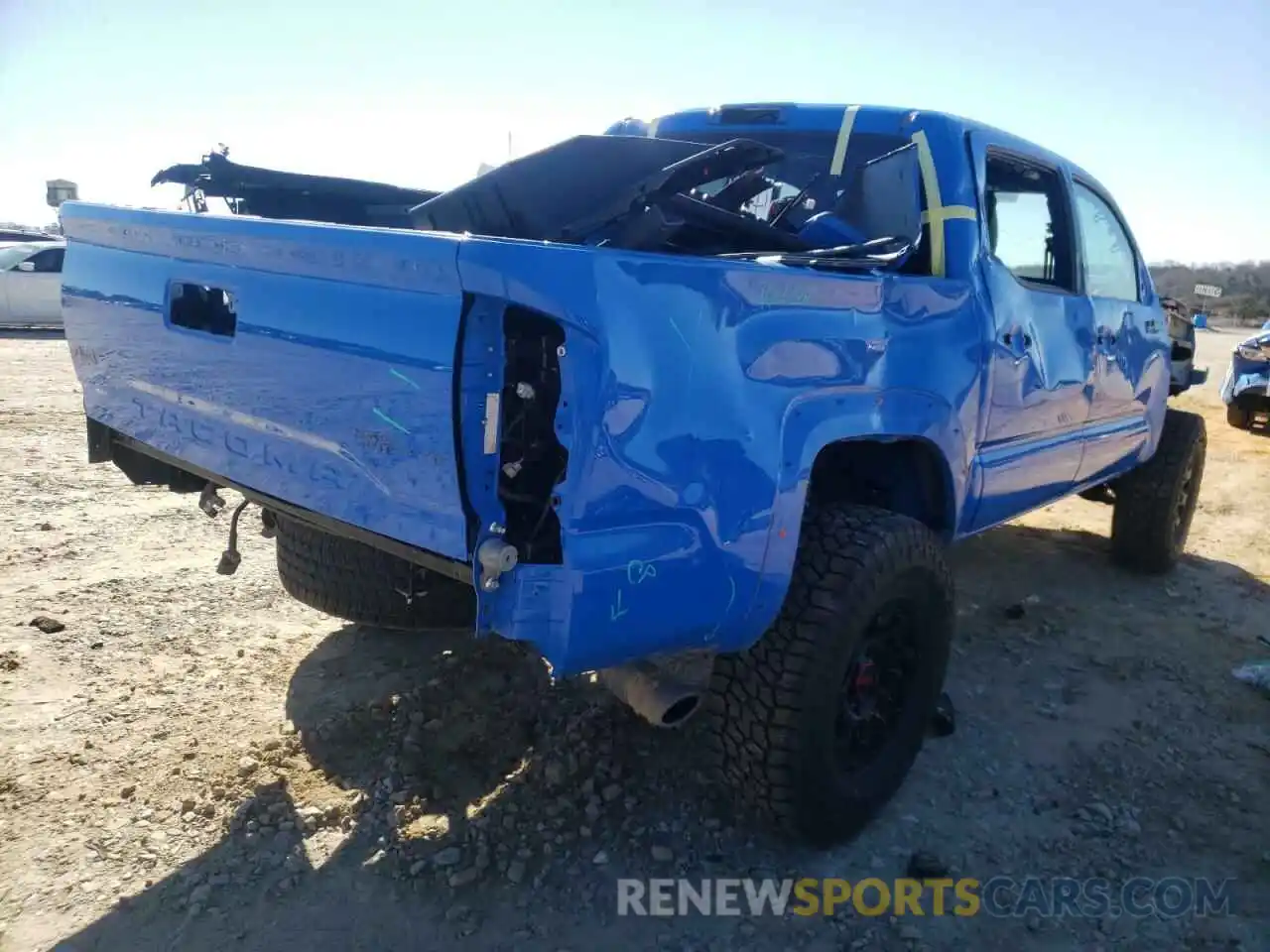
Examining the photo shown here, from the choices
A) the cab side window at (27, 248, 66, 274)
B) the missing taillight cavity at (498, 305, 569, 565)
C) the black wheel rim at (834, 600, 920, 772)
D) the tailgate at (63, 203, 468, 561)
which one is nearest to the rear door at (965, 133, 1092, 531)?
the black wheel rim at (834, 600, 920, 772)

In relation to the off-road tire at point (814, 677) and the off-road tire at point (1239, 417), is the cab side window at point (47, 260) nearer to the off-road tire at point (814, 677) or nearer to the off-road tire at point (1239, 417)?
the off-road tire at point (814, 677)

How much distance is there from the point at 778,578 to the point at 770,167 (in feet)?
6.50

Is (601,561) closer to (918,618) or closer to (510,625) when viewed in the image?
(510,625)

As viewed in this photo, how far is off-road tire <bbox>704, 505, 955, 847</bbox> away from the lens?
7.95 feet

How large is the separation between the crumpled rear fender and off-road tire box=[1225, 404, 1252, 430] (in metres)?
10.1

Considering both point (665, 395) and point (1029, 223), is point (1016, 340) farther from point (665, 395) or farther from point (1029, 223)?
point (665, 395)

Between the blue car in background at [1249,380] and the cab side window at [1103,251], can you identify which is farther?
the blue car in background at [1249,380]

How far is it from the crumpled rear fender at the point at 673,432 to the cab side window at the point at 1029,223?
1.28 m

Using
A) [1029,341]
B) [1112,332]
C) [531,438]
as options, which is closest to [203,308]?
[531,438]

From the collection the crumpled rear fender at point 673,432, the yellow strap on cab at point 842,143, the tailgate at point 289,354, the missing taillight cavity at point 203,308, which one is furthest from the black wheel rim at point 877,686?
the missing taillight cavity at point 203,308

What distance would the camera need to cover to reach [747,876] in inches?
101

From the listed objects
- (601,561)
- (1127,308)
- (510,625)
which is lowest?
(510,625)

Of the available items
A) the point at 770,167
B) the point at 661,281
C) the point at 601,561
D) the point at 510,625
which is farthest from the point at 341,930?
the point at 770,167

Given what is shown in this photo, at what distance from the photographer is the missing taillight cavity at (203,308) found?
7.99 ft
